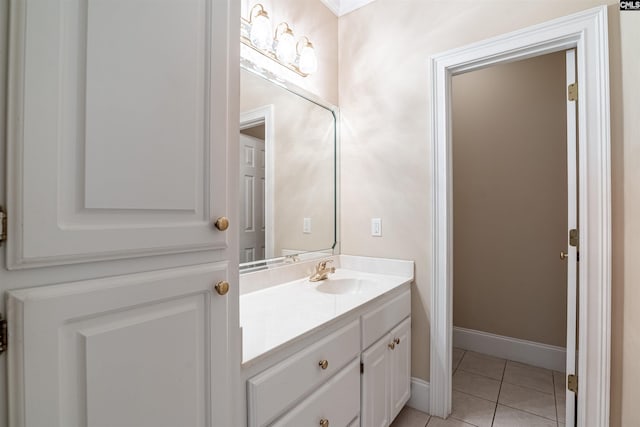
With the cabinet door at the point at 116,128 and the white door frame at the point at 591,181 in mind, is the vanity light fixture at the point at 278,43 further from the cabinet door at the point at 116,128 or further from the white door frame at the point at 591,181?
the white door frame at the point at 591,181

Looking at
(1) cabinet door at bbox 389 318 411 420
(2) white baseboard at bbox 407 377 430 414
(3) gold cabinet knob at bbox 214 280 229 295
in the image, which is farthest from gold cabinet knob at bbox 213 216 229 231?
(2) white baseboard at bbox 407 377 430 414

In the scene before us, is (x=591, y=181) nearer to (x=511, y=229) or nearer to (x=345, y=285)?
(x=511, y=229)

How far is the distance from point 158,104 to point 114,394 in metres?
0.58

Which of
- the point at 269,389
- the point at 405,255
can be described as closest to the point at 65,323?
the point at 269,389

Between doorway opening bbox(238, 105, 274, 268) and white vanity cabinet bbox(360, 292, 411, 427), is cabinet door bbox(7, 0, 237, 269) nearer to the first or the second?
doorway opening bbox(238, 105, 274, 268)

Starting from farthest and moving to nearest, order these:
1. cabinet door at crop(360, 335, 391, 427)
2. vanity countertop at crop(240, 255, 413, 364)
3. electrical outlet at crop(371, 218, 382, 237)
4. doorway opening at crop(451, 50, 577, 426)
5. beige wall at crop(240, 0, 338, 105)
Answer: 1. doorway opening at crop(451, 50, 577, 426)
2. electrical outlet at crop(371, 218, 382, 237)
3. beige wall at crop(240, 0, 338, 105)
4. cabinet door at crop(360, 335, 391, 427)
5. vanity countertop at crop(240, 255, 413, 364)

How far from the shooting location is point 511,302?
101 inches

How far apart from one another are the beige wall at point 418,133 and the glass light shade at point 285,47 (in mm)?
561

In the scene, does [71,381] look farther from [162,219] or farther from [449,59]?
[449,59]

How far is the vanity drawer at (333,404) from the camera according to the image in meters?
1.03

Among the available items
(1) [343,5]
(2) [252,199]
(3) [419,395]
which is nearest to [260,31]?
(2) [252,199]

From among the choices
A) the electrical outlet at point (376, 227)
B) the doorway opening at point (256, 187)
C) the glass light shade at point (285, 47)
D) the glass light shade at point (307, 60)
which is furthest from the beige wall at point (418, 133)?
the doorway opening at point (256, 187)

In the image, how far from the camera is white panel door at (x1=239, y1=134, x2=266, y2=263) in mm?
1556

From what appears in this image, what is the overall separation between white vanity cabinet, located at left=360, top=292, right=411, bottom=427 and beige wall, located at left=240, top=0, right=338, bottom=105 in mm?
1399
